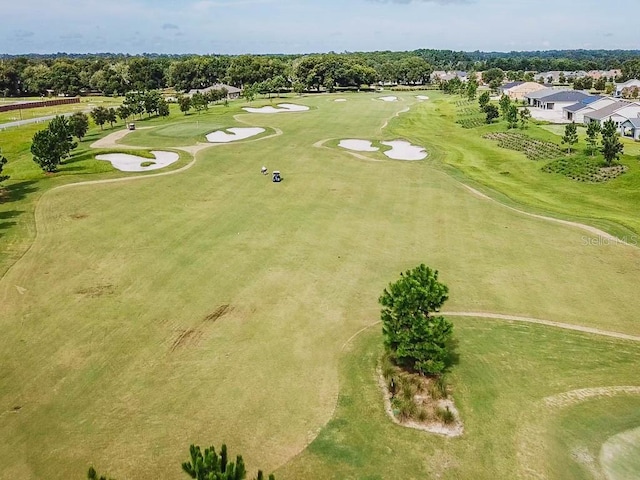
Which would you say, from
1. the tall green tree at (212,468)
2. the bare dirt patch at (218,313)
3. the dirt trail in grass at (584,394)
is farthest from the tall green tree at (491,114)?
the tall green tree at (212,468)

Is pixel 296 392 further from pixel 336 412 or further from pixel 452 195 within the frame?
pixel 452 195

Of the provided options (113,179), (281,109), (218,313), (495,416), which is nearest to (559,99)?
(281,109)

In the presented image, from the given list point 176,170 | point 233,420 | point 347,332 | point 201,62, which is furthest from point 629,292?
point 201,62

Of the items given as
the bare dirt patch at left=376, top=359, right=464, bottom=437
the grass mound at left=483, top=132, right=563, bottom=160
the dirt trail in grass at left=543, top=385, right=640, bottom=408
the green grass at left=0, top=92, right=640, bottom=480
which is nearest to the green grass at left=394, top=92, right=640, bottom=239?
the grass mound at left=483, top=132, right=563, bottom=160

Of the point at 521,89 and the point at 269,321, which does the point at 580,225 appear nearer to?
the point at 269,321

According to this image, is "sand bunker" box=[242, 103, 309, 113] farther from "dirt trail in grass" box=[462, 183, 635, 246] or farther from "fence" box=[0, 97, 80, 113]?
"dirt trail in grass" box=[462, 183, 635, 246]

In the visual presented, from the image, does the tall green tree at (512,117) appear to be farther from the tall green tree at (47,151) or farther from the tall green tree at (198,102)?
the tall green tree at (47,151)
